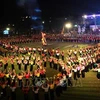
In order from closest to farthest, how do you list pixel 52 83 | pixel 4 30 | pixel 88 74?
pixel 52 83 < pixel 88 74 < pixel 4 30

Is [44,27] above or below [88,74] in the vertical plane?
above

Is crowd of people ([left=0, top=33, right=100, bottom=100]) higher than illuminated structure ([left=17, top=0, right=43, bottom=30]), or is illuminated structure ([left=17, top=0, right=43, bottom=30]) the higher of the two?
illuminated structure ([left=17, top=0, right=43, bottom=30])

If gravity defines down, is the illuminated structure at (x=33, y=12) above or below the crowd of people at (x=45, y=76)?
above

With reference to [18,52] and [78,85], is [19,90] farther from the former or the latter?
[18,52]

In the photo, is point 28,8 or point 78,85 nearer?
point 78,85

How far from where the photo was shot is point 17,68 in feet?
99.3

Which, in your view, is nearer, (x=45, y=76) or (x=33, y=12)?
(x=45, y=76)

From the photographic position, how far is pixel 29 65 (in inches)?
1180

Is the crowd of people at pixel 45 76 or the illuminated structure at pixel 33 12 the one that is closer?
the crowd of people at pixel 45 76

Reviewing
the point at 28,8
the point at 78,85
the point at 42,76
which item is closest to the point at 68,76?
the point at 78,85

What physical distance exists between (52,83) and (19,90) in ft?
15.2

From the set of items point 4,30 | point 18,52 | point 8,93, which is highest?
point 4,30

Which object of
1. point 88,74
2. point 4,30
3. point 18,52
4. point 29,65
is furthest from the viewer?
point 4,30

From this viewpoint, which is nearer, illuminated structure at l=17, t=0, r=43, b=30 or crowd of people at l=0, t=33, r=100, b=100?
crowd of people at l=0, t=33, r=100, b=100
